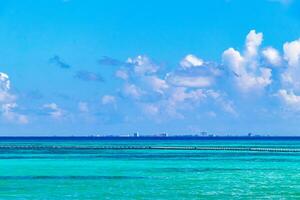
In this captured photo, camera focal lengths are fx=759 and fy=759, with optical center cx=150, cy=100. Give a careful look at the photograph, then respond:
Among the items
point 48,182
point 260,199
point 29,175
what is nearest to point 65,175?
point 29,175

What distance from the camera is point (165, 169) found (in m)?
70.6

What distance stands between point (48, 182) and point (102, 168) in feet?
58.3

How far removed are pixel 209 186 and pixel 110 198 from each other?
9.26 meters

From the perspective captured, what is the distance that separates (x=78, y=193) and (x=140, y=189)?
4.57 m

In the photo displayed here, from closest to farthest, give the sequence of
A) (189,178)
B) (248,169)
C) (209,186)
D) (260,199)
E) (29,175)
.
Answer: (260,199)
(209,186)
(189,178)
(29,175)
(248,169)

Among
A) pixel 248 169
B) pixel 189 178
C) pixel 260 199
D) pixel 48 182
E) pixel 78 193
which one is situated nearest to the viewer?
pixel 260 199

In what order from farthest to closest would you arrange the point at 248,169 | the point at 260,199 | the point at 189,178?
1. the point at 248,169
2. the point at 189,178
3. the point at 260,199

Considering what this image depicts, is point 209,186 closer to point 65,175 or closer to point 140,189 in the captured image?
point 140,189

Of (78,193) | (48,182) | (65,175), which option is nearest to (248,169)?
(65,175)

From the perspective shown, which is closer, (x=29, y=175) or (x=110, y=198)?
(x=110, y=198)

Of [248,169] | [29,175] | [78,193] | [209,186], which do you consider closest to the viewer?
[78,193]

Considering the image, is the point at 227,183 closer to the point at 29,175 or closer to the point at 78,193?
the point at 78,193

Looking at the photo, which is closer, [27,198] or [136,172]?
[27,198]

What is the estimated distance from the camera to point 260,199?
4409cm
